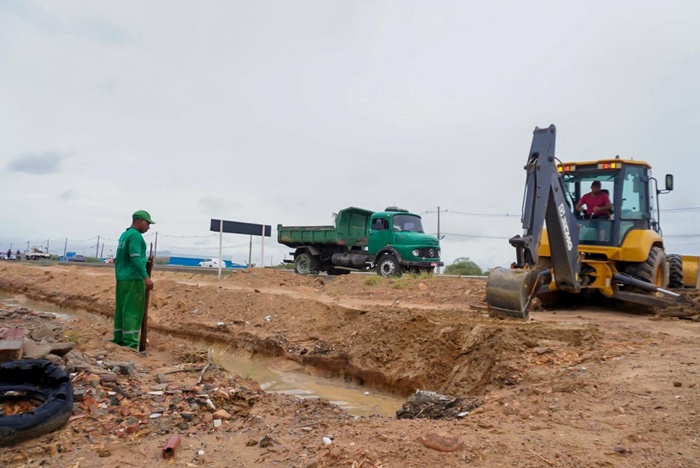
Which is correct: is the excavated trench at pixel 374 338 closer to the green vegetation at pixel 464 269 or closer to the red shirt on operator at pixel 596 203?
the red shirt on operator at pixel 596 203

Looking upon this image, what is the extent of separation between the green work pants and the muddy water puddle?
1.56 metres

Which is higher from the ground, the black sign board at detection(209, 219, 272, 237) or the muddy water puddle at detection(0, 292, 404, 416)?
the black sign board at detection(209, 219, 272, 237)

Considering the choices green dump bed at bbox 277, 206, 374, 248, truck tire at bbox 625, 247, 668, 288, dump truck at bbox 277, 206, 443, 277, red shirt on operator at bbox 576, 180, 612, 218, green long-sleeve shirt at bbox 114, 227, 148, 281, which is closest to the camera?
green long-sleeve shirt at bbox 114, 227, 148, 281

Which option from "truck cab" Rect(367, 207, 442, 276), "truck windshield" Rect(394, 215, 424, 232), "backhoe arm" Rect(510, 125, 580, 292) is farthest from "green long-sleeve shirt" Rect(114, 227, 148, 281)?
"truck windshield" Rect(394, 215, 424, 232)

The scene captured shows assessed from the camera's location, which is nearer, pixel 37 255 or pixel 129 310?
pixel 129 310

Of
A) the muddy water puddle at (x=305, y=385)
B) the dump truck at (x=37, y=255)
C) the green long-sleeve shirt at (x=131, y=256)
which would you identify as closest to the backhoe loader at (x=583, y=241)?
the muddy water puddle at (x=305, y=385)

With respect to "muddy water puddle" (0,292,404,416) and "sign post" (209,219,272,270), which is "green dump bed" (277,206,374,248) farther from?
"muddy water puddle" (0,292,404,416)

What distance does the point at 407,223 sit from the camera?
56.1 ft

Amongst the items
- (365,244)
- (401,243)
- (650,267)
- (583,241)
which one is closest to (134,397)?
(583,241)

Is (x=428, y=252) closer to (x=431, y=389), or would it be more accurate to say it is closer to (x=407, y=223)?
(x=407, y=223)

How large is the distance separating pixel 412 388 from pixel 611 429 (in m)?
3.40

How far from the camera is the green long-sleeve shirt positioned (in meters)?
6.25

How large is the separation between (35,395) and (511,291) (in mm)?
6057

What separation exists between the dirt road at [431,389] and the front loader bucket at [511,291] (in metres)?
0.31
